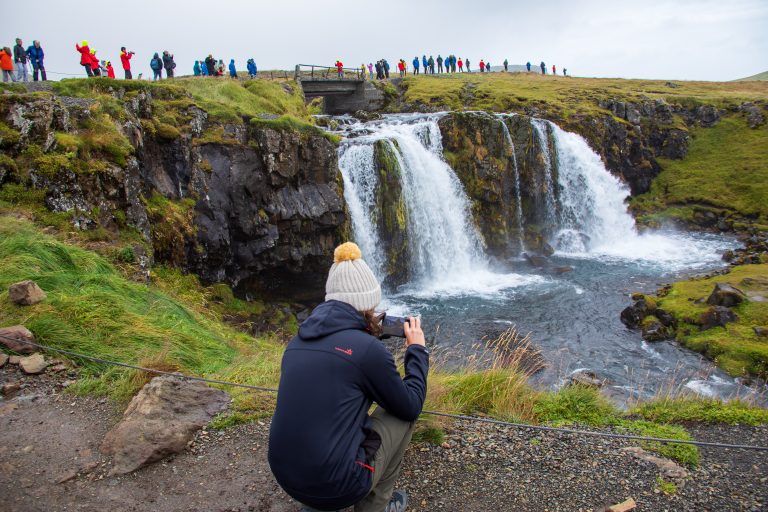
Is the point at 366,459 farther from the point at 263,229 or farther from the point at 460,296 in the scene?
the point at 460,296

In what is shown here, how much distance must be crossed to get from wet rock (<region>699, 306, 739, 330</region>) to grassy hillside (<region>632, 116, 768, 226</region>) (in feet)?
65.1

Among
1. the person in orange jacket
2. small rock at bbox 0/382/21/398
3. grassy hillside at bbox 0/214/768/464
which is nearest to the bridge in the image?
the person in orange jacket

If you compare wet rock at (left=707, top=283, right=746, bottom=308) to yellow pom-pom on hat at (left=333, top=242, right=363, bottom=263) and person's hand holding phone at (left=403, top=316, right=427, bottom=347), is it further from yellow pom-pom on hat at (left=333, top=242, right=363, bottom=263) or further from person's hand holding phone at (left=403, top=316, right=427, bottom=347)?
yellow pom-pom on hat at (left=333, top=242, right=363, bottom=263)

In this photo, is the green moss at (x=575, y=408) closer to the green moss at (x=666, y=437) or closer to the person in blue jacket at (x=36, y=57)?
the green moss at (x=666, y=437)

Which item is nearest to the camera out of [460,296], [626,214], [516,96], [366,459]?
[366,459]

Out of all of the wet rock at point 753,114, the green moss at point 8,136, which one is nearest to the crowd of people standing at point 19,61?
the green moss at point 8,136

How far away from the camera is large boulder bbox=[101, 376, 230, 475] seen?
4762 millimetres

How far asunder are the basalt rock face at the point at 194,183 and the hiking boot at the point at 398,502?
33.1 ft

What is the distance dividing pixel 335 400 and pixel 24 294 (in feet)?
20.6

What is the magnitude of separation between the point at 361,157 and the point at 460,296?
24.5ft

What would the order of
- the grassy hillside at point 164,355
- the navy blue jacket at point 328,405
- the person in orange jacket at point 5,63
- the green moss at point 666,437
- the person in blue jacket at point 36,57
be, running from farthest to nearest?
the person in blue jacket at point 36,57
the person in orange jacket at point 5,63
the grassy hillside at point 164,355
the green moss at point 666,437
the navy blue jacket at point 328,405

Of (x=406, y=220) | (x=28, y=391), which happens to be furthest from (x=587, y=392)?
(x=406, y=220)

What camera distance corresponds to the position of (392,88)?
38375 mm

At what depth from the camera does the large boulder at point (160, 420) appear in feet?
15.6
